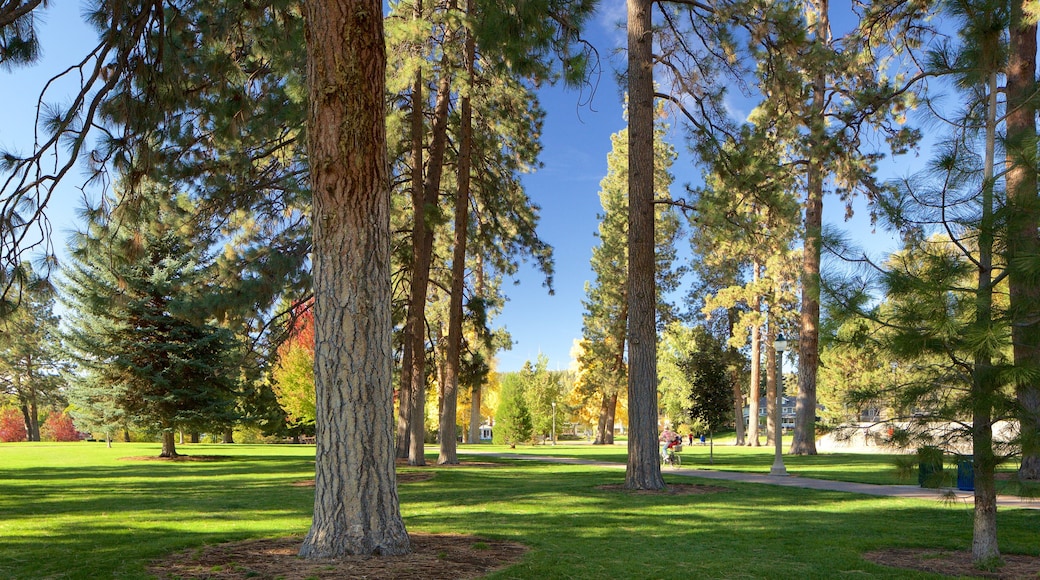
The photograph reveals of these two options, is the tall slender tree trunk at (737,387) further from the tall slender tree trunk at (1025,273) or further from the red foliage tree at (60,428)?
the red foliage tree at (60,428)

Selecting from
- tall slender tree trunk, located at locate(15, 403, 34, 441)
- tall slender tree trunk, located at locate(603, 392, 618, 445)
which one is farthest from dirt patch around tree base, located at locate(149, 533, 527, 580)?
tall slender tree trunk, located at locate(15, 403, 34, 441)

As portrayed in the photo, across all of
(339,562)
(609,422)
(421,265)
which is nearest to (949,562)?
(339,562)

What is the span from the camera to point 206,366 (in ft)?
68.2

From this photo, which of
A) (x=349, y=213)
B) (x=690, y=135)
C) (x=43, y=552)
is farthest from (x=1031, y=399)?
(x=43, y=552)

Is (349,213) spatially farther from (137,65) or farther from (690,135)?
(690,135)

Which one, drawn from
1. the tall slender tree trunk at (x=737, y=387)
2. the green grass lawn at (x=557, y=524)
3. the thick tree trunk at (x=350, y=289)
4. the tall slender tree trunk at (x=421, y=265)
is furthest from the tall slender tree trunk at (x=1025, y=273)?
the tall slender tree trunk at (x=737, y=387)

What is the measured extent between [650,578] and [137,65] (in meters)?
7.74

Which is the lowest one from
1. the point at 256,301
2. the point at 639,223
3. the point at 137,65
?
the point at 256,301

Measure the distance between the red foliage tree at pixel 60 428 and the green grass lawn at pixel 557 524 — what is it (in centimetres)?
3921

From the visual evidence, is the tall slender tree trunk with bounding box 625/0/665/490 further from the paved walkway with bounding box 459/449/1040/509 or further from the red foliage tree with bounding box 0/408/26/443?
the red foliage tree with bounding box 0/408/26/443

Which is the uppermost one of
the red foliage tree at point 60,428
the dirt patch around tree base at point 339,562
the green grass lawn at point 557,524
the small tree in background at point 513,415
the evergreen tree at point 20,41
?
the evergreen tree at point 20,41

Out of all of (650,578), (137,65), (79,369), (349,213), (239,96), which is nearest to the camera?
(650,578)

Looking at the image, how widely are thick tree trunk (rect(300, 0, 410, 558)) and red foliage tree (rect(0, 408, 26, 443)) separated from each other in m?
52.5

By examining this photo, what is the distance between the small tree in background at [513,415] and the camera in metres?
37.5
